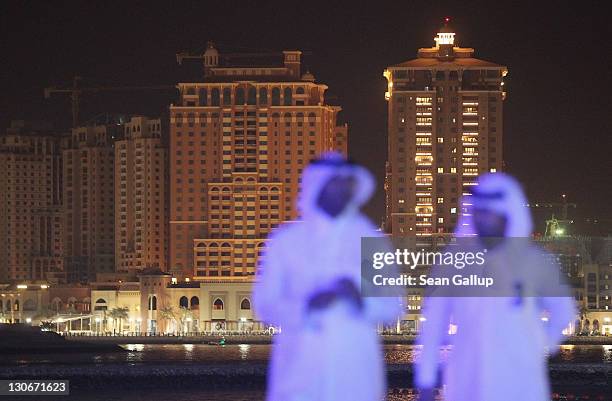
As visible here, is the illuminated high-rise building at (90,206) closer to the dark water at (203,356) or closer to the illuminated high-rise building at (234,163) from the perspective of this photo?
the illuminated high-rise building at (234,163)

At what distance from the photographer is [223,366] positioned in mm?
66000

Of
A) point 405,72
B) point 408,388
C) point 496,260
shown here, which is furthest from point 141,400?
point 405,72

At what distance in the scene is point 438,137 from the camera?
13500cm

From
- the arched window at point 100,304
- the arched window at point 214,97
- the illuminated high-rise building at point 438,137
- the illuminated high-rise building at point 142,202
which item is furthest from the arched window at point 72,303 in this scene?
the illuminated high-rise building at point 438,137

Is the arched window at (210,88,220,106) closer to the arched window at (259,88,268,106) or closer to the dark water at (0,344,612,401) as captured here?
the arched window at (259,88,268,106)

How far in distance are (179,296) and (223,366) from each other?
62583 millimetres

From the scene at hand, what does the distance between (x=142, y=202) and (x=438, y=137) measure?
25.8 m

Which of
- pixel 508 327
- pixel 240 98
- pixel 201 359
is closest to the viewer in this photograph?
pixel 508 327

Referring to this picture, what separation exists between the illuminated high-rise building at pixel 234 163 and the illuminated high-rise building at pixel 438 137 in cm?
591

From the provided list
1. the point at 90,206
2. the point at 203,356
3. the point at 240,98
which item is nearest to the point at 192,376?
the point at 203,356

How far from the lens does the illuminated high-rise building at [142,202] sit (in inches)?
5541

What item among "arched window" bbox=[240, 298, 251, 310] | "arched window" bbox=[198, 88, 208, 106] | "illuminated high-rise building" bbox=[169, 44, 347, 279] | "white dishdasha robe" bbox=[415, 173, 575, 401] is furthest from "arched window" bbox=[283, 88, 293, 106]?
"white dishdasha robe" bbox=[415, 173, 575, 401]

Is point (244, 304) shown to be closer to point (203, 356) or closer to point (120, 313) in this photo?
point (120, 313)

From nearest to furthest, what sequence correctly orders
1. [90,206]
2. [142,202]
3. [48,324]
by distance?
[48,324] → [142,202] → [90,206]
